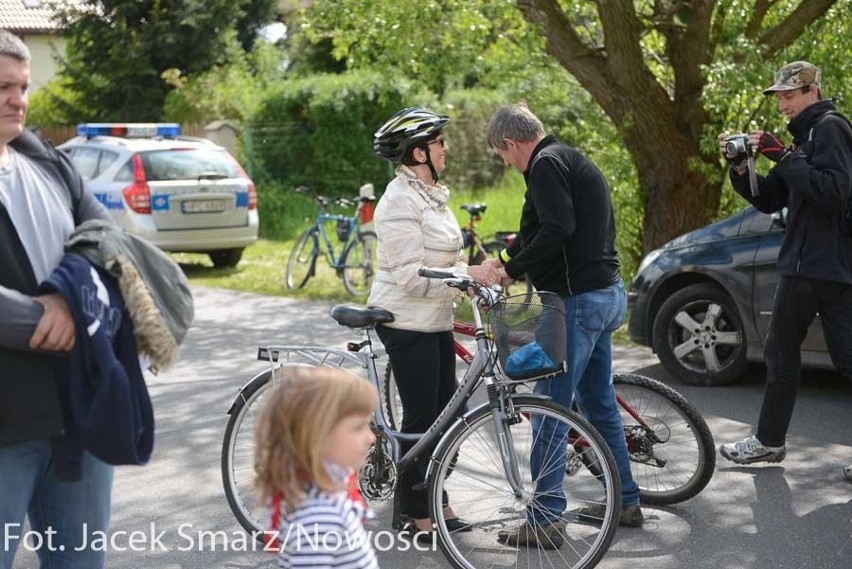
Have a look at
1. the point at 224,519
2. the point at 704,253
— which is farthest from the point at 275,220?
the point at 224,519

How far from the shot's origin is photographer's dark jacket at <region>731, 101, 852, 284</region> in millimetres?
5734

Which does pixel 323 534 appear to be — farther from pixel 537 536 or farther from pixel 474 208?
pixel 474 208

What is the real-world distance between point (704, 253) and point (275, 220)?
13236mm

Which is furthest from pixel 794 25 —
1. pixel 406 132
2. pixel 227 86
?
pixel 227 86

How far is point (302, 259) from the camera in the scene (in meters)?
15.0

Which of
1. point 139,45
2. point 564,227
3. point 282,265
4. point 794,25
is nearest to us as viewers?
point 564,227

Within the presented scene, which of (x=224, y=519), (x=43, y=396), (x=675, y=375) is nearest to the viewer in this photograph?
(x=43, y=396)

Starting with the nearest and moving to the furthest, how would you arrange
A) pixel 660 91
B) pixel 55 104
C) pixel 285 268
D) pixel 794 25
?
pixel 794 25
pixel 660 91
pixel 285 268
pixel 55 104

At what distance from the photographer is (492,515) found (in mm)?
5086

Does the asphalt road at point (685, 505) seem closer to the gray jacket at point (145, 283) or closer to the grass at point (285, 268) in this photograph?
the gray jacket at point (145, 283)

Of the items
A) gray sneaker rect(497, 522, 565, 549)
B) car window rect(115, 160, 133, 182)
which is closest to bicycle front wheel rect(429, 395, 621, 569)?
gray sneaker rect(497, 522, 565, 549)

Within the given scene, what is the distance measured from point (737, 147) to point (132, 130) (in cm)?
1180

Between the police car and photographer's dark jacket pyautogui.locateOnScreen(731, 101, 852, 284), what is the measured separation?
10195 millimetres

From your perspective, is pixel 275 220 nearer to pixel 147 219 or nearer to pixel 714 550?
pixel 147 219
